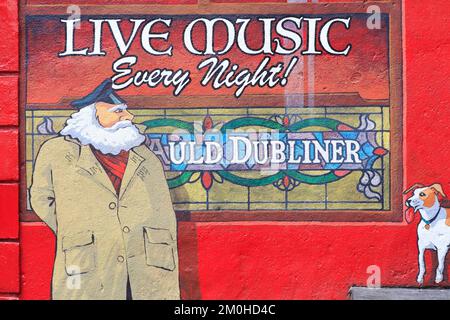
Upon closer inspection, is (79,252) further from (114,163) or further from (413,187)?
(413,187)

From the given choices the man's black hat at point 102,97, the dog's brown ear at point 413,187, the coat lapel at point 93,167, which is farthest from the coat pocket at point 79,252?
the dog's brown ear at point 413,187

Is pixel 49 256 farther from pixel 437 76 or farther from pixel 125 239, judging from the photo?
pixel 437 76

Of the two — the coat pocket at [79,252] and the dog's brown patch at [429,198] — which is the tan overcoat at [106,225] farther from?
the dog's brown patch at [429,198]

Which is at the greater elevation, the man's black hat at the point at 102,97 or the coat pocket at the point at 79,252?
the man's black hat at the point at 102,97

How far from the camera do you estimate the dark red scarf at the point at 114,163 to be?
6027mm

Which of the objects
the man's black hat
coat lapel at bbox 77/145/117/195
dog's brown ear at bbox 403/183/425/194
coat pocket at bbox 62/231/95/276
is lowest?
coat pocket at bbox 62/231/95/276

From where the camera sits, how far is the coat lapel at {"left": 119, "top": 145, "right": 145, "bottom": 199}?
19.8 feet

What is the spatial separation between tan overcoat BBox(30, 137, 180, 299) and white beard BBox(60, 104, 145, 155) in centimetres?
10

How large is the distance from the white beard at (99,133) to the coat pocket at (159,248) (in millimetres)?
668

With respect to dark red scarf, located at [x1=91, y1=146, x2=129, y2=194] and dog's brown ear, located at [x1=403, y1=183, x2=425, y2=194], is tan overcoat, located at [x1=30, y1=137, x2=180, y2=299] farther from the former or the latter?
dog's brown ear, located at [x1=403, y1=183, x2=425, y2=194]

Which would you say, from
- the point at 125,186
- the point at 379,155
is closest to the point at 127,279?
the point at 125,186

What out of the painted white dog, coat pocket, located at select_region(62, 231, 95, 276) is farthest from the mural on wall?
the painted white dog

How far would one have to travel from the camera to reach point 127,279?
236 inches
